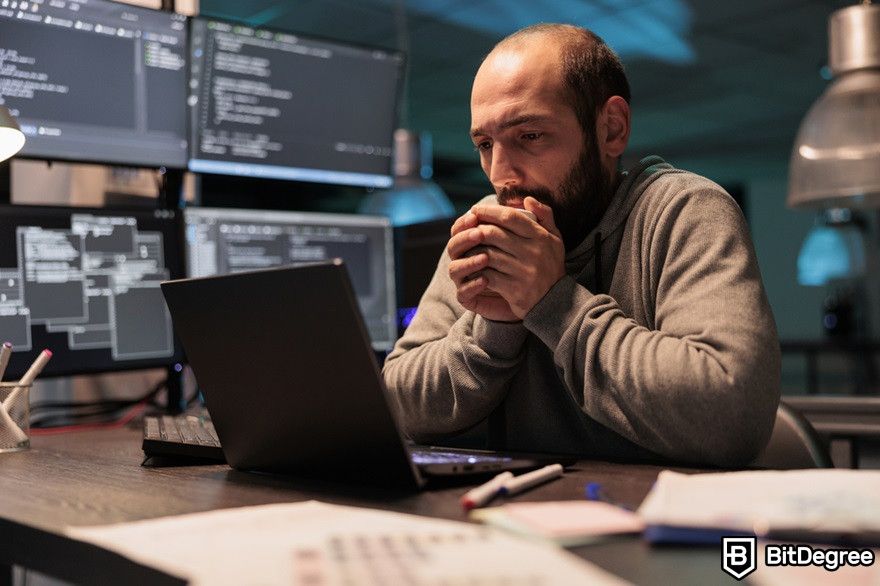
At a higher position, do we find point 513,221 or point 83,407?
point 513,221

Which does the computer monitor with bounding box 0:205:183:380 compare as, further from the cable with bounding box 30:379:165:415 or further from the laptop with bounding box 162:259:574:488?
the laptop with bounding box 162:259:574:488

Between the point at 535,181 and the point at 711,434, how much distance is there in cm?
42

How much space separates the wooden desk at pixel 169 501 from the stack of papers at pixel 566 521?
12 millimetres

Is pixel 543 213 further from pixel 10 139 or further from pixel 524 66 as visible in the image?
→ pixel 10 139

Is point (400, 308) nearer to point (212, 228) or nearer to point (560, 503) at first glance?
point (212, 228)

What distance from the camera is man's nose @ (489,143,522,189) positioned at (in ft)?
3.95

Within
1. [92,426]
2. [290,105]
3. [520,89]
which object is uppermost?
[290,105]

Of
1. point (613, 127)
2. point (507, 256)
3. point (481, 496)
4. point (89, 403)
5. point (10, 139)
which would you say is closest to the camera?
point (481, 496)

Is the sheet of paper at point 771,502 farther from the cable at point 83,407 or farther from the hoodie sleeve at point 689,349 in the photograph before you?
the cable at point 83,407

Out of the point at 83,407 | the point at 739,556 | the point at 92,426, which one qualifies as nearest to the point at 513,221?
the point at 739,556

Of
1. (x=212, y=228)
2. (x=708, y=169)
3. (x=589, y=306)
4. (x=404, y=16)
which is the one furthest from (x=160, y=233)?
(x=708, y=169)

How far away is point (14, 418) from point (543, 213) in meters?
0.80

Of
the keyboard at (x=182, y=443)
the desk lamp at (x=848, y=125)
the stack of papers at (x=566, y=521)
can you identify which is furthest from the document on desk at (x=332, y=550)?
the desk lamp at (x=848, y=125)

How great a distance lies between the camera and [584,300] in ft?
3.39
